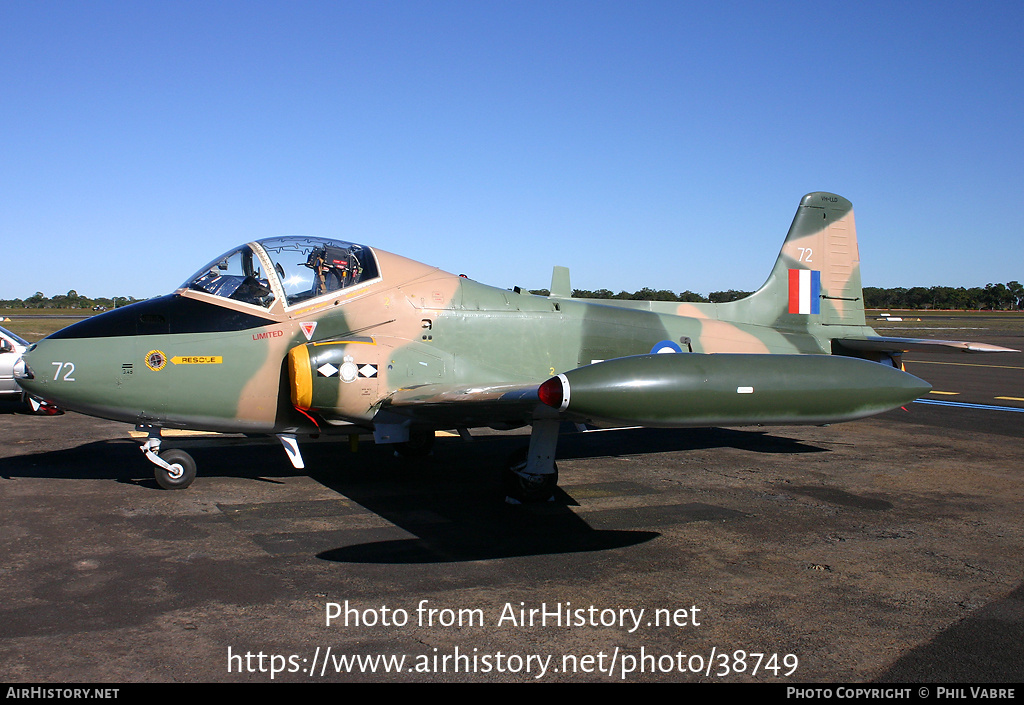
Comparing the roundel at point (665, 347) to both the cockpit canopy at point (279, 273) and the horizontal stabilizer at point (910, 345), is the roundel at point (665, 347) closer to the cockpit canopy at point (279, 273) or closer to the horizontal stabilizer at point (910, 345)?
the horizontal stabilizer at point (910, 345)

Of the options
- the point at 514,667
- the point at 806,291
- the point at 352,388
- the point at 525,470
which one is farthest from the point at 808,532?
the point at 806,291

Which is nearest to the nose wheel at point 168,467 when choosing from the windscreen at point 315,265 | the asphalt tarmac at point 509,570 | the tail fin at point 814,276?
the asphalt tarmac at point 509,570

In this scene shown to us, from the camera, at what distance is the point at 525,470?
295 inches

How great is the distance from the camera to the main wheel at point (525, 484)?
7559 millimetres

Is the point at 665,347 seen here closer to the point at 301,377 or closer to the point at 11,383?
the point at 301,377

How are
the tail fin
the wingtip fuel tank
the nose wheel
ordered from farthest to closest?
the tail fin, the nose wheel, the wingtip fuel tank

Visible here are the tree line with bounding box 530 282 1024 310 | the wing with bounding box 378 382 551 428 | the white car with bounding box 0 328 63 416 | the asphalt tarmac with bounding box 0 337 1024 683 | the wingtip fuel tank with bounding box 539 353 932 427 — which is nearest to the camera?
the asphalt tarmac with bounding box 0 337 1024 683

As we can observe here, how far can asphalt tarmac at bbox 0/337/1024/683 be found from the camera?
4.18m

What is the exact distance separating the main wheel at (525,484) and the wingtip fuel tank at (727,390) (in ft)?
8.73

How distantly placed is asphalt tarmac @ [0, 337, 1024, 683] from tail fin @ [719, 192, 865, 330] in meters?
2.43

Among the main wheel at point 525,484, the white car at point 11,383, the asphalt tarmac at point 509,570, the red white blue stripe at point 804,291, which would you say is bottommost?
the asphalt tarmac at point 509,570

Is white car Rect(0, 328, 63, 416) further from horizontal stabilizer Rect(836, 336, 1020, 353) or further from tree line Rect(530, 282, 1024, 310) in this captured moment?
tree line Rect(530, 282, 1024, 310)

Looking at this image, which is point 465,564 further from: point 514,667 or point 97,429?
point 97,429

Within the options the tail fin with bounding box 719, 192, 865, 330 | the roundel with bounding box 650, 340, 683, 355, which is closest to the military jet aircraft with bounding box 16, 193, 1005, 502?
the roundel with bounding box 650, 340, 683, 355
